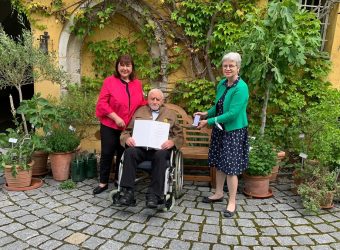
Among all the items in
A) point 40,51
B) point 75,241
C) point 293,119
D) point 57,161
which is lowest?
point 75,241

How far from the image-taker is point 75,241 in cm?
294

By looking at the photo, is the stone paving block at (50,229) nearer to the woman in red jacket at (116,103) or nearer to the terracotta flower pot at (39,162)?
the woman in red jacket at (116,103)

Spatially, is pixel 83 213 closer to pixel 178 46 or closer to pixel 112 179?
pixel 112 179

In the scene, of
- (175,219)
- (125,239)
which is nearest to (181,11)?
(175,219)

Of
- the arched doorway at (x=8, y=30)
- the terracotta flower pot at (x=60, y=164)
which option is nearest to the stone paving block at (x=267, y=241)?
the terracotta flower pot at (x=60, y=164)

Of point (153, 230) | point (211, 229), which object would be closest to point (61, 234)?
Result: point (153, 230)

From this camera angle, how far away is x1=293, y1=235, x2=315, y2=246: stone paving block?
302cm

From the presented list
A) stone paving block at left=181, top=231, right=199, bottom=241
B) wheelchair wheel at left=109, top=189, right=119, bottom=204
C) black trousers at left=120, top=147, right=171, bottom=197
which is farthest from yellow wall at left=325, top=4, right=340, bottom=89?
wheelchair wheel at left=109, top=189, right=119, bottom=204

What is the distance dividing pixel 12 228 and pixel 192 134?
8.27ft

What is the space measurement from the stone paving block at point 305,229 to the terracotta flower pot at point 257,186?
73 centimetres

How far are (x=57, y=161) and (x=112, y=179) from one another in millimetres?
761

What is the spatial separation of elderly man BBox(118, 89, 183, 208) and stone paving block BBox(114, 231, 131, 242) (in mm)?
369

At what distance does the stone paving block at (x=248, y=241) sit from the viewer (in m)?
2.98

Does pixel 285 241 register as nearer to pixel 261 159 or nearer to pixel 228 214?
pixel 228 214
